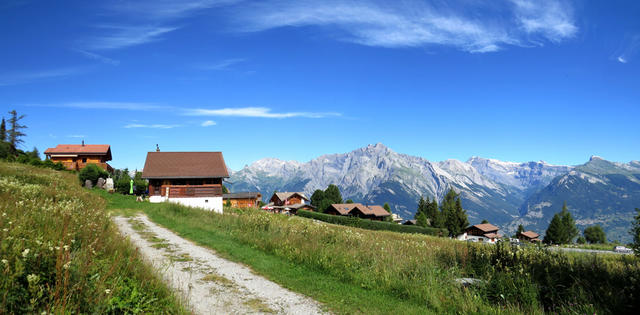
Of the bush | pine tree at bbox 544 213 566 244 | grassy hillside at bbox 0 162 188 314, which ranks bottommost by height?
pine tree at bbox 544 213 566 244

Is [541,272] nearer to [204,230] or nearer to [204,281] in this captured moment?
[204,281]

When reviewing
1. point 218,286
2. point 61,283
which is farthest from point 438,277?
point 61,283

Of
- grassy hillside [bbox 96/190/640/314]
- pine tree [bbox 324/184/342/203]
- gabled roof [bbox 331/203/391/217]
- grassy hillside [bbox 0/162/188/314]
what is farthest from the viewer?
pine tree [bbox 324/184/342/203]

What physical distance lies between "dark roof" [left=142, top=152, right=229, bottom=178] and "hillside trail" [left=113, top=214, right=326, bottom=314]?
1053 inches

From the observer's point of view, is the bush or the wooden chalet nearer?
the bush

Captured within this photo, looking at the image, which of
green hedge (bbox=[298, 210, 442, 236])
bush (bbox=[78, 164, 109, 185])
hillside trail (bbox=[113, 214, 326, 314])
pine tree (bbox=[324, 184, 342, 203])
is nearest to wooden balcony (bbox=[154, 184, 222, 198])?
bush (bbox=[78, 164, 109, 185])

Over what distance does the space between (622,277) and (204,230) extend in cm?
1655

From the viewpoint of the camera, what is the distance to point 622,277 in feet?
28.2

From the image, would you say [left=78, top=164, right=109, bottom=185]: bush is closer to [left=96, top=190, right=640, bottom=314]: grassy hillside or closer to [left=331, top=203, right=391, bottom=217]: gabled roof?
[left=96, top=190, right=640, bottom=314]: grassy hillside

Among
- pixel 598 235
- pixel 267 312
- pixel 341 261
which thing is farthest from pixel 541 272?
pixel 598 235

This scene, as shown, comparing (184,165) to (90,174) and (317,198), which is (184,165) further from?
(317,198)

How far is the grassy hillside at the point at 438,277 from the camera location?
7.88m

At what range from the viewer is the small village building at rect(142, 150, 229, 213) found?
38469mm

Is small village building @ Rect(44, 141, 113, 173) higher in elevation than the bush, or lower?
higher
